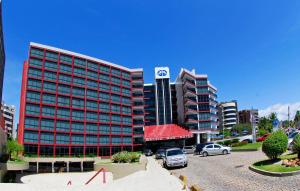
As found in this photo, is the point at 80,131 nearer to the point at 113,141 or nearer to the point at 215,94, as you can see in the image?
the point at 113,141

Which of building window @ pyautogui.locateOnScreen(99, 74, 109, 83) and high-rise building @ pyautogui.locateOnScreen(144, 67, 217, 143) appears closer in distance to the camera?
building window @ pyautogui.locateOnScreen(99, 74, 109, 83)

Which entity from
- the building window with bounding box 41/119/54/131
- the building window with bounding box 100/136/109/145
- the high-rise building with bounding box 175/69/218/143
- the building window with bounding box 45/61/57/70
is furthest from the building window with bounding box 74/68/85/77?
the high-rise building with bounding box 175/69/218/143

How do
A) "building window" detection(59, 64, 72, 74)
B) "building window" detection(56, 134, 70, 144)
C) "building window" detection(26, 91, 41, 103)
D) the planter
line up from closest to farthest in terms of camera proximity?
the planter
"building window" detection(26, 91, 41, 103)
"building window" detection(56, 134, 70, 144)
"building window" detection(59, 64, 72, 74)

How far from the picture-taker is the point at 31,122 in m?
79.1

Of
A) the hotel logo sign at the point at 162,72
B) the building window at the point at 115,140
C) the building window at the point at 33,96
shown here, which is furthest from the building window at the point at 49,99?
the hotel logo sign at the point at 162,72

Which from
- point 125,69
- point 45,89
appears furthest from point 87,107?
point 125,69

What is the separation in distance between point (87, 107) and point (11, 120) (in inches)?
4014

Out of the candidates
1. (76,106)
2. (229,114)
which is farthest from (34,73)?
(229,114)

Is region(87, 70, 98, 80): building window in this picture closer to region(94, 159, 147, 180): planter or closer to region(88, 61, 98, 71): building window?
region(88, 61, 98, 71): building window

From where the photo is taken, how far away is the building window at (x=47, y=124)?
81438 millimetres

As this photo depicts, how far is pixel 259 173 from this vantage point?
19.3m

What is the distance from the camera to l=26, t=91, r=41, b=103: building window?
7994 cm

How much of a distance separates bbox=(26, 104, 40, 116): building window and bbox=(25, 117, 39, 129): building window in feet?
4.78

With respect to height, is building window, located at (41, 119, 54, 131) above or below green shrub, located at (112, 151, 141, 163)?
above
